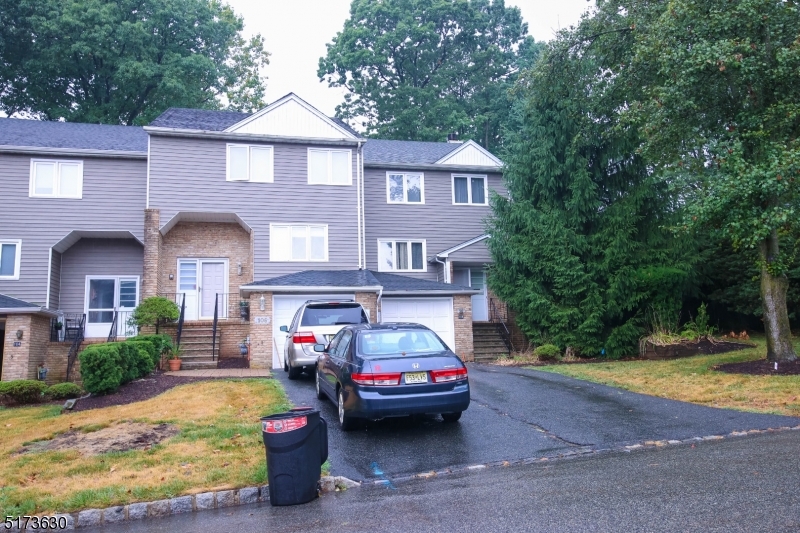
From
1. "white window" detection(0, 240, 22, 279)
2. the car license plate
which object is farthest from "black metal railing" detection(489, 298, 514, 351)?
"white window" detection(0, 240, 22, 279)

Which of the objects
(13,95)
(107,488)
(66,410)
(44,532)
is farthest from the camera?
(13,95)

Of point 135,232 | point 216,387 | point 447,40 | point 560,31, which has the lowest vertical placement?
point 216,387

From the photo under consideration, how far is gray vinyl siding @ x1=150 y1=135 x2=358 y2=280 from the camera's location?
2123cm

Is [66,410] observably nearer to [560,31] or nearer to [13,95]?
[560,31]

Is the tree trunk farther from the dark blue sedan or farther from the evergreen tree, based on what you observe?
the dark blue sedan

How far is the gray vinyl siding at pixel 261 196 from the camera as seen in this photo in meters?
21.2

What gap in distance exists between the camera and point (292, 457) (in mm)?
6230

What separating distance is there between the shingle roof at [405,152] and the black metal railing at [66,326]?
11915mm

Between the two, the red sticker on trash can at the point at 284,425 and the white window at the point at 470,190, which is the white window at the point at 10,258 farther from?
the red sticker on trash can at the point at 284,425

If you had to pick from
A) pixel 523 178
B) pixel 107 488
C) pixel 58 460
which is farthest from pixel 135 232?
pixel 107 488

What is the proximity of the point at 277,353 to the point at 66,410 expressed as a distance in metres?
6.78

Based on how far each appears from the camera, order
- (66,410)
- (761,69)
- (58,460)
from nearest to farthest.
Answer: (58,460), (66,410), (761,69)

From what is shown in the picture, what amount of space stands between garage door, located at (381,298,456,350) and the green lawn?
428 centimetres

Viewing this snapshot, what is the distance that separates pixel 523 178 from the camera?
2048cm
